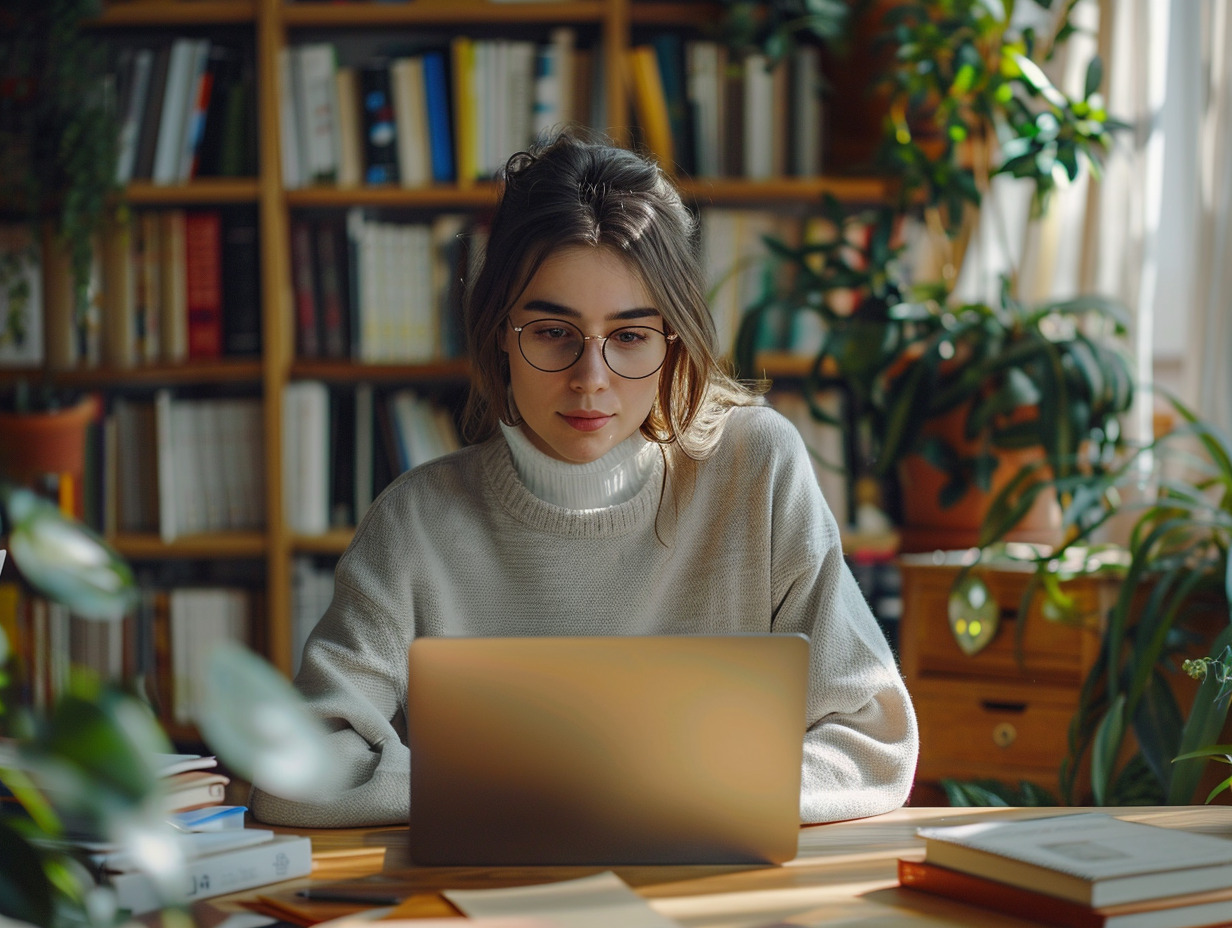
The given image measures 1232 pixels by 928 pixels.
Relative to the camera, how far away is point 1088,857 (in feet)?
2.53

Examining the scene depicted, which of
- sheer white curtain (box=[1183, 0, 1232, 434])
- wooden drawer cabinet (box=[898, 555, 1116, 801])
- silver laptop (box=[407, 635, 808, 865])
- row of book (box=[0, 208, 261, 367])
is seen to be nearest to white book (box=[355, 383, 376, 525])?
row of book (box=[0, 208, 261, 367])

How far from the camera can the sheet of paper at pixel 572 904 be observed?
74 cm

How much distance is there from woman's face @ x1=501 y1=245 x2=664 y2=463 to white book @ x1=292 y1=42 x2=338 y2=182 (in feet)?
5.04

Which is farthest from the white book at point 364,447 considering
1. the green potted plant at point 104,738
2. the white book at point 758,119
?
the green potted plant at point 104,738

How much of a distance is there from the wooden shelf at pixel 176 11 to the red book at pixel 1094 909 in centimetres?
249

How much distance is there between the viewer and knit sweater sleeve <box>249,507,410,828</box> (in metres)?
1.03

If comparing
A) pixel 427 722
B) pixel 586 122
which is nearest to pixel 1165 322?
pixel 586 122

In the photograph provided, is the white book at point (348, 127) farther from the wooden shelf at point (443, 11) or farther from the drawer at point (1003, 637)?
the drawer at point (1003, 637)

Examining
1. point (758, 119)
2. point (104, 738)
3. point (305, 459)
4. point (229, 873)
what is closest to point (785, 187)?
point (758, 119)

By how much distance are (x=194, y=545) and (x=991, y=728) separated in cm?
171

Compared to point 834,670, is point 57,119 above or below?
above

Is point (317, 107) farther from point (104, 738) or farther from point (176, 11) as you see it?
point (104, 738)

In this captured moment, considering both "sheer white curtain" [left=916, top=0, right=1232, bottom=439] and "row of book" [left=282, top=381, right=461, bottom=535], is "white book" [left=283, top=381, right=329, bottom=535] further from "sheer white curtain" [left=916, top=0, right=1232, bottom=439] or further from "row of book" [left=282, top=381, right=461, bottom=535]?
"sheer white curtain" [left=916, top=0, right=1232, bottom=439]

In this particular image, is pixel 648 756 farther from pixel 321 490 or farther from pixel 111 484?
pixel 111 484
